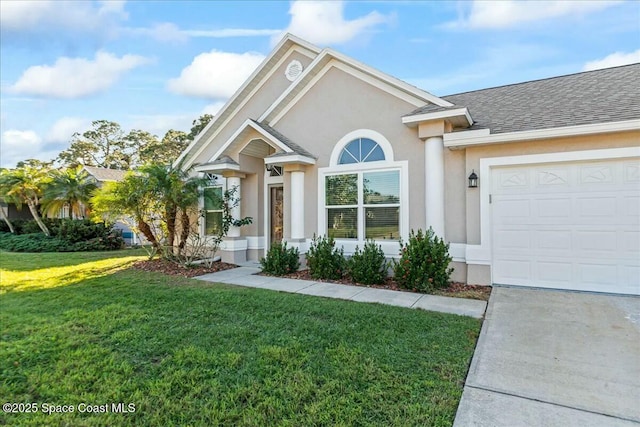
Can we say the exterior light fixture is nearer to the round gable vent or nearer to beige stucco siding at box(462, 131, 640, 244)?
beige stucco siding at box(462, 131, 640, 244)

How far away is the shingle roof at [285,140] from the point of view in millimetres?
9112

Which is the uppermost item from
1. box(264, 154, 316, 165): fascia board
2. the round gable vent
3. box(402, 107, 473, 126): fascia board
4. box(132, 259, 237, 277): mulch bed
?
the round gable vent

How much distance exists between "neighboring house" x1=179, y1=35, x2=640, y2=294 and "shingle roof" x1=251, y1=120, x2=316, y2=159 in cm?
6

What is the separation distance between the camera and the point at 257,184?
35.7ft

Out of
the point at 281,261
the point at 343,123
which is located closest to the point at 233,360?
the point at 281,261

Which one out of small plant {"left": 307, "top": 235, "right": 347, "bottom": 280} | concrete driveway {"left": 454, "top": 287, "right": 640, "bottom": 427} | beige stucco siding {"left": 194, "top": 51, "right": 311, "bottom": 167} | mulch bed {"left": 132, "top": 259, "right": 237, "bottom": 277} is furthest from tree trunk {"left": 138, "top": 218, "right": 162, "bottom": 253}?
concrete driveway {"left": 454, "top": 287, "right": 640, "bottom": 427}

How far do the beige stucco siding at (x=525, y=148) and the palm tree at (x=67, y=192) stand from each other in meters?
17.8

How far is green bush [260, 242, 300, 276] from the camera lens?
28.4ft

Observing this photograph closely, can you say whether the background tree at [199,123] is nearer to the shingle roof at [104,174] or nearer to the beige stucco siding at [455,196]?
the shingle roof at [104,174]

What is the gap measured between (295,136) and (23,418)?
8.07 m

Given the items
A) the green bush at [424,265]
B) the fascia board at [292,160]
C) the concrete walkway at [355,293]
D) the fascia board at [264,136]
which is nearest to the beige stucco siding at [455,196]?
the green bush at [424,265]

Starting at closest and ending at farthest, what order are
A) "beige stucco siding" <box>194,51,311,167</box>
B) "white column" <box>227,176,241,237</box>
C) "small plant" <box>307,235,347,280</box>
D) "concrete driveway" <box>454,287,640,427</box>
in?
"concrete driveway" <box>454,287,640,427</box> → "small plant" <box>307,235,347,280</box> → "white column" <box>227,176,241,237</box> → "beige stucco siding" <box>194,51,311,167</box>

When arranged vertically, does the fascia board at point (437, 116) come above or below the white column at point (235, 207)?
above

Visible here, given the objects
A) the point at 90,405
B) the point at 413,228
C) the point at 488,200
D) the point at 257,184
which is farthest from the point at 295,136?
the point at 90,405
